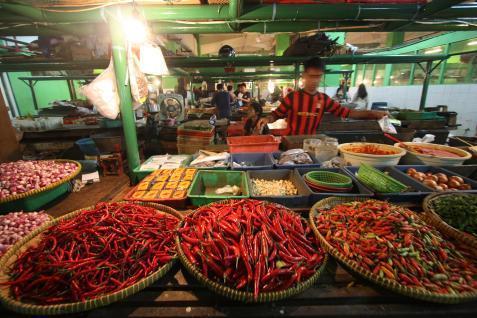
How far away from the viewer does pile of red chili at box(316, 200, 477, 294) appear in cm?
118

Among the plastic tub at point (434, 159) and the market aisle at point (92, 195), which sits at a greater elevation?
the plastic tub at point (434, 159)

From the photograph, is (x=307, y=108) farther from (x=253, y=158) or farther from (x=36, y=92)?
(x=36, y=92)

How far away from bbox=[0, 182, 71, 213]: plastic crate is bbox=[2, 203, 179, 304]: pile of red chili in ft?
2.29

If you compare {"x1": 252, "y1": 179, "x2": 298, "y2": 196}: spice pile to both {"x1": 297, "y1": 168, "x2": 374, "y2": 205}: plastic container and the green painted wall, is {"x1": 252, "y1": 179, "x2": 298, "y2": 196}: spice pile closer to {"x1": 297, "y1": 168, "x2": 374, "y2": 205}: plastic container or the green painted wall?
{"x1": 297, "y1": 168, "x2": 374, "y2": 205}: plastic container

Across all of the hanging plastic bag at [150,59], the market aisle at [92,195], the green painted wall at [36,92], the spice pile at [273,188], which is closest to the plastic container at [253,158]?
the spice pile at [273,188]

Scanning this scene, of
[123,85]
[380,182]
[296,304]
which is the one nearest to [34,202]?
[123,85]

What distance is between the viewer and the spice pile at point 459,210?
1.48m

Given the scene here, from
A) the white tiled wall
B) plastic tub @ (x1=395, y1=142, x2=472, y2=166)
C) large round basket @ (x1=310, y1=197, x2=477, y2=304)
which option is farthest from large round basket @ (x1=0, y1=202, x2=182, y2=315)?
the white tiled wall

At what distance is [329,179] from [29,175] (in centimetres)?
314

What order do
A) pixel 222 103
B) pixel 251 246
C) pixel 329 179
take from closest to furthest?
pixel 251 246, pixel 329 179, pixel 222 103

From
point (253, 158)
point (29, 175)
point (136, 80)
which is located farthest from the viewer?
point (253, 158)

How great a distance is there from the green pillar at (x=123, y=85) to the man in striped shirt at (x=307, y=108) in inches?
83.6

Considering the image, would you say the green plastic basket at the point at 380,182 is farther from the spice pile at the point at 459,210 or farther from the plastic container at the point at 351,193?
the spice pile at the point at 459,210

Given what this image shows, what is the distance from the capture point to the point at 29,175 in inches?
83.9
